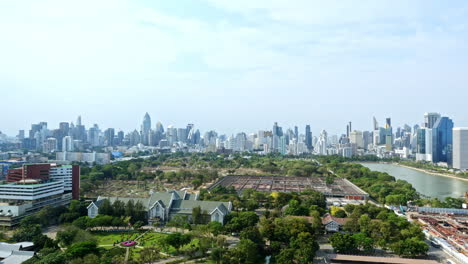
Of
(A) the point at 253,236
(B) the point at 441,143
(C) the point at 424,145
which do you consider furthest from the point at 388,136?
(A) the point at 253,236

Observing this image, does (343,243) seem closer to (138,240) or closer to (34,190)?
(138,240)

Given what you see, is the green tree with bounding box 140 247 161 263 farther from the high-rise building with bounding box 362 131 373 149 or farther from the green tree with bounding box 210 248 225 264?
the high-rise building with bounding box 362 131 373 149

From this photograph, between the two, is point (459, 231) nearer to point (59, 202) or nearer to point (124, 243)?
point (124, 243)

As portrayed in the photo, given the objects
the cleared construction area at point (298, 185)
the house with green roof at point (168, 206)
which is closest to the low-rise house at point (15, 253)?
the house with green roof at point (168, 206)

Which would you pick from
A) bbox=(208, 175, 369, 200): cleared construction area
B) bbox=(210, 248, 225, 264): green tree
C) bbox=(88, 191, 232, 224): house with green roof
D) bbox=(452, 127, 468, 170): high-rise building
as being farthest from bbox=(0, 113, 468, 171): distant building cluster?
bbox=(210, 248, 225, 264): green tree

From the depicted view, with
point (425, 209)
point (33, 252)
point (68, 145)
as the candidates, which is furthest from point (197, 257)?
point (68, 145)

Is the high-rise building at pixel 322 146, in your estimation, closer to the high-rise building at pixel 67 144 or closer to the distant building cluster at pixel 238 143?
the distant building cluster at pixel 238 143
